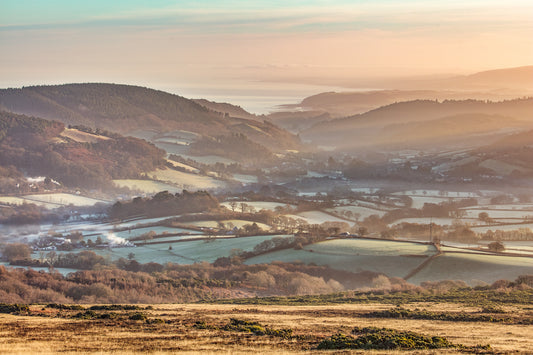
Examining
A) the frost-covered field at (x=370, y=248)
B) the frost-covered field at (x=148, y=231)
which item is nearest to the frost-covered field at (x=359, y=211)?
the frost-covered field at (x=148, y=231)

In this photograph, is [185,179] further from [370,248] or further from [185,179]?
[370,248]

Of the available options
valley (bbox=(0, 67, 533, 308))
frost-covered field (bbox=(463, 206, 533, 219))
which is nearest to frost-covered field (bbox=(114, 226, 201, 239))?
valley (bbox=(0, 67, 533, 308))

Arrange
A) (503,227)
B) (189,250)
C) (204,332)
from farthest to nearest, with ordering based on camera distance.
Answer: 1. (503,227)
2. (189,250)
3. (204,332)

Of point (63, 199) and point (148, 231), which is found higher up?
point (63, 199)

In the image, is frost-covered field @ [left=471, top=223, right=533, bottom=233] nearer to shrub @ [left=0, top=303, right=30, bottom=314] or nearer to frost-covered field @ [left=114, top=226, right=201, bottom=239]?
frost-covered field @ [left=114, top=226, right=201, bottom=239]

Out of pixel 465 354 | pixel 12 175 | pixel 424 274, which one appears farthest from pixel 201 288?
pixel 12 175

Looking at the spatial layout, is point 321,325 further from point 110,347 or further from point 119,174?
point 119,174

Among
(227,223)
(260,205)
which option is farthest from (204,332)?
(260,205)

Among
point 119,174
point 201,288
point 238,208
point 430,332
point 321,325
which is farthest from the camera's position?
point 119,174
